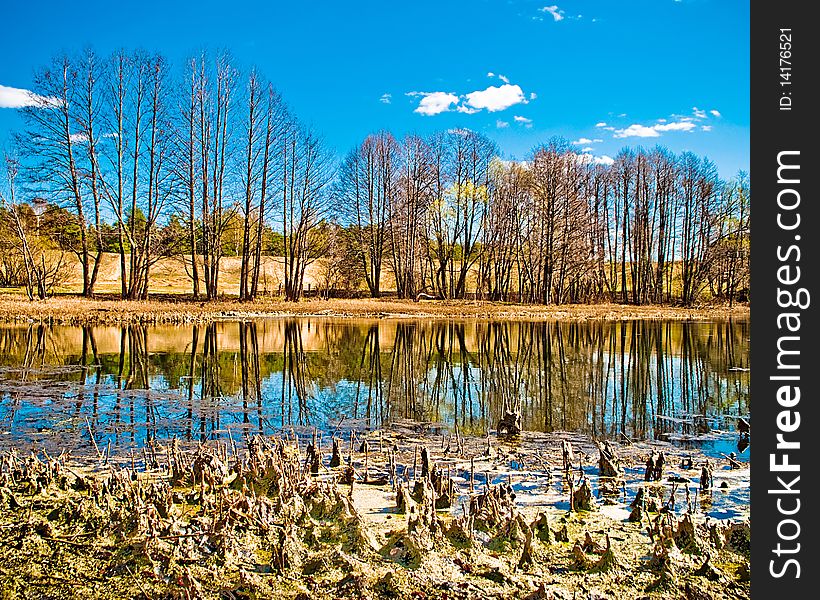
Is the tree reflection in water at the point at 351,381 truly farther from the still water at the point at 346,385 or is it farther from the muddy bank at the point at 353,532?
the muddy bank at the point at 353,532

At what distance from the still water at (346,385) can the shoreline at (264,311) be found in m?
5.03

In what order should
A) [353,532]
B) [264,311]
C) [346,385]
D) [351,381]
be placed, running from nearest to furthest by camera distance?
[353,532]
[346,385]
[351,381]
[264,311]

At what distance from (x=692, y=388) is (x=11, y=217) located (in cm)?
4064

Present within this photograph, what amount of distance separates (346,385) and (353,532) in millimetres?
8597

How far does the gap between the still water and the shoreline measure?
5.03 meters

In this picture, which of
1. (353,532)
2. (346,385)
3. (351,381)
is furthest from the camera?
(351,381)

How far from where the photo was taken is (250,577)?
388 cm

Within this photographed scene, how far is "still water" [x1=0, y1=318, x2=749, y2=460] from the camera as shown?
915cm

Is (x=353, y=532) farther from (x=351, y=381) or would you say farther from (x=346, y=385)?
(x=351, y=381)

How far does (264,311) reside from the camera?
120 ft

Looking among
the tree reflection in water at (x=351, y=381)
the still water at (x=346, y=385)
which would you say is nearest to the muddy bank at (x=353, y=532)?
the still water at (x=346, y=385)

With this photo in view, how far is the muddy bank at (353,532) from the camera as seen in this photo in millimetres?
3857

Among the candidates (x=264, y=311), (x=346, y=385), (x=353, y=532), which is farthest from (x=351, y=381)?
(x=264, y=311)
